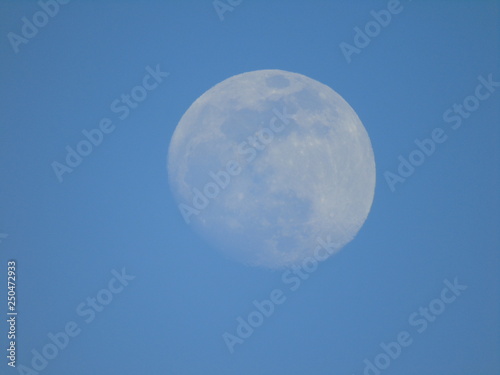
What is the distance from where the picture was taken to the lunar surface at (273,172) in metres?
9.80

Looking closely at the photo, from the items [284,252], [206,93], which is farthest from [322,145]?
[206,93]

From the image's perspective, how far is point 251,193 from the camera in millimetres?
9805

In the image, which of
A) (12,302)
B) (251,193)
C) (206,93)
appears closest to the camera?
(251,193)

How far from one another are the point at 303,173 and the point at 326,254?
1814 mm

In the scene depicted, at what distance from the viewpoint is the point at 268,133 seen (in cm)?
983

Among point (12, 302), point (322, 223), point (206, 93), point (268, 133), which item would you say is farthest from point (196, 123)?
point (12, 302)

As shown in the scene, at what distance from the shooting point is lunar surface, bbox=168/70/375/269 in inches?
386

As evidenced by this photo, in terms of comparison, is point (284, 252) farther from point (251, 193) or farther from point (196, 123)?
point (196, 123)

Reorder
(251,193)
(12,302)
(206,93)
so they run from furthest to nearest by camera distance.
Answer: (206,93) < (12,302) < (251,193)

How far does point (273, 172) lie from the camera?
32.0 feet

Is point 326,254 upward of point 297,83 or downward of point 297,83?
downward

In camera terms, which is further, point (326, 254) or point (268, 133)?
point (326, 254)

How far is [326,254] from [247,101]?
11.0ft

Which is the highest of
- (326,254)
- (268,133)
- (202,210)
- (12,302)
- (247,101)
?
(247,101)
